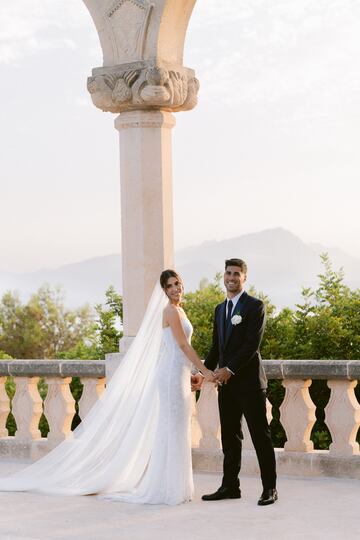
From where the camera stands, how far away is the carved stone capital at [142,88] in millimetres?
8094

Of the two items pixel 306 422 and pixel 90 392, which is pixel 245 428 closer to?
pixel 306 422

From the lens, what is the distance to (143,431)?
7637 millimetres

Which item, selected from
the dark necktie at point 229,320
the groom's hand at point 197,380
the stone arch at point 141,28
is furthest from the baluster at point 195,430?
the stone arch at point 141,28

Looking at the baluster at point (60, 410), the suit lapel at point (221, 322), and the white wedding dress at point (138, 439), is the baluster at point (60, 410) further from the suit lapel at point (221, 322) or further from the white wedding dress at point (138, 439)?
the suit lapel at point (221, 322)

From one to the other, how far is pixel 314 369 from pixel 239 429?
0.90m

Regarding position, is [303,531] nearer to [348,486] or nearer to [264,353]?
[348,486]

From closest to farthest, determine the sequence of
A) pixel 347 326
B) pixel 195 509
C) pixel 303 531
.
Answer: pixel 303 531
pixel 195 509
pixel 347 326

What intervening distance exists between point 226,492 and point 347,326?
5.06 m

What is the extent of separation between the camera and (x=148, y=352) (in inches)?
301

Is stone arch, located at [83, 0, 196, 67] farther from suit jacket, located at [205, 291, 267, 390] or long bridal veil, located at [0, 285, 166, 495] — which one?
suit jacket, located at [205, 291, 267, 390]

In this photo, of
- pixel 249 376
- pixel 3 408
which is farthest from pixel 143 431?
pixel 3 408

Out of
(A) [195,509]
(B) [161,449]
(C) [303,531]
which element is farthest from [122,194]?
(C) [303,531]

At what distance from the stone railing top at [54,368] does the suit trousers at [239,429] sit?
160 cm

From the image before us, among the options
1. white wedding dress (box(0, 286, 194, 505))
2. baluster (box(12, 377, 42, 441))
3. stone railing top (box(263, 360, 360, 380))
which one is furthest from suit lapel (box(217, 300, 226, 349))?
baluster (box(12, 377, 42, 441))
